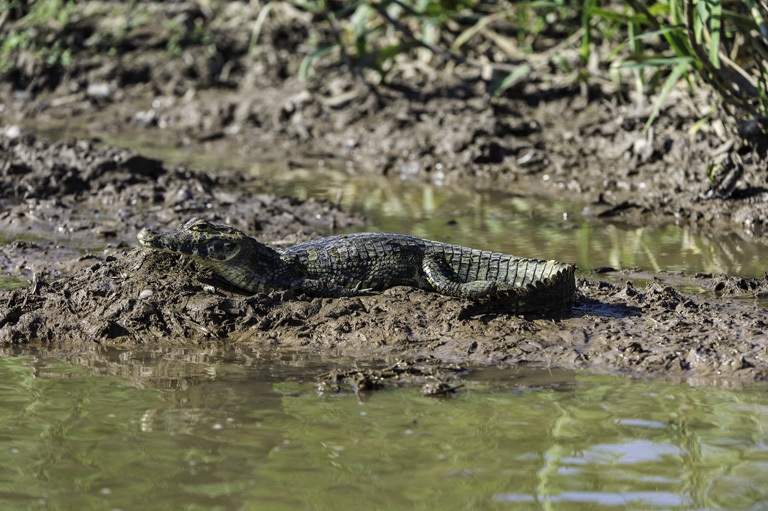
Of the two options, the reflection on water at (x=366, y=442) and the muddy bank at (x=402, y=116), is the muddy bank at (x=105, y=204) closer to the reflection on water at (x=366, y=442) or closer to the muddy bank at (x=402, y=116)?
the muddy bank at (x=402, y=116)

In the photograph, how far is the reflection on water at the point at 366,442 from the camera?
10.4ft

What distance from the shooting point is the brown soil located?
4914mm

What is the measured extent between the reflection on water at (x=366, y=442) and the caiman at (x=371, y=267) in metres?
0.80

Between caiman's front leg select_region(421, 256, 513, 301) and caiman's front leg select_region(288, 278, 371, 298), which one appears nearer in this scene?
caiman's front leg select_region(421, 256, 513, 301)

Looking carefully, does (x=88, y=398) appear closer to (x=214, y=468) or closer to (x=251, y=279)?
(x=214, y=468)

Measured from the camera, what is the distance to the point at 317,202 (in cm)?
840

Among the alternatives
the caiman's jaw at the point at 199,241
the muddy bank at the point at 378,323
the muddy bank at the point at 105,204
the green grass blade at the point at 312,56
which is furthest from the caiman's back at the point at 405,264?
the green grass blade at the point at 312,56

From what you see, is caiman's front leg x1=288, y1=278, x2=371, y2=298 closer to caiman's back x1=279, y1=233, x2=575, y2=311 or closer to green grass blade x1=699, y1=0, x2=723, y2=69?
caiman's back x1=279, y1=233, x2=575, y2=311

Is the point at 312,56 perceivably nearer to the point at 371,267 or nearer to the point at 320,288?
the point at 371,267

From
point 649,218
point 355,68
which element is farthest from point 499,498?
point 355,68

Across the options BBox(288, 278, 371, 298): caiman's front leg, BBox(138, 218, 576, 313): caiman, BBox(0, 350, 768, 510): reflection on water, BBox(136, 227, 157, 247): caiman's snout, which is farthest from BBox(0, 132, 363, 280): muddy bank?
BBox(0, 350, 768, 510): reflection on water

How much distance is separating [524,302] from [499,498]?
2.05 m

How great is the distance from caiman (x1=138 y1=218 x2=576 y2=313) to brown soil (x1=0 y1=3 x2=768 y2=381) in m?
0.13

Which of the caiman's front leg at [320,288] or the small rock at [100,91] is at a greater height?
the small rock at [100,91]
